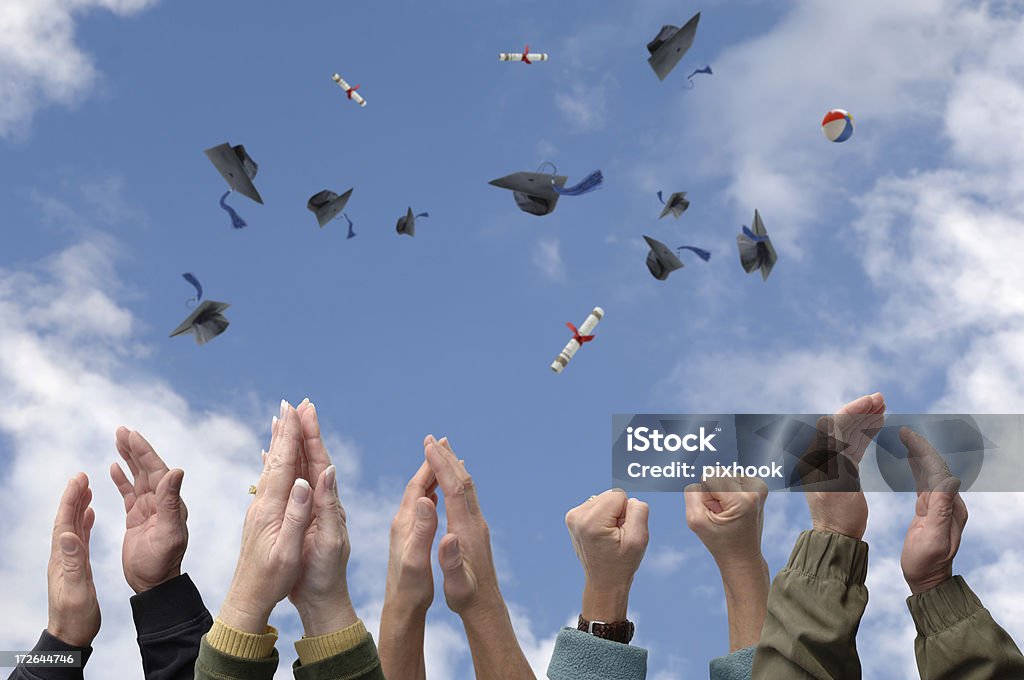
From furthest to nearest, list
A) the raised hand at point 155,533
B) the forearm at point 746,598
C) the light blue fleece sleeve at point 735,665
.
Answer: the raised hand at point 155,533 < the forearm at point 746,598 < the light blue fleece sleeve at point 735,665

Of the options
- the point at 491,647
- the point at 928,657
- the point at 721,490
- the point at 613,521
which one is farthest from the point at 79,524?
the point at 928,657

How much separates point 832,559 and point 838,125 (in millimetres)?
5738

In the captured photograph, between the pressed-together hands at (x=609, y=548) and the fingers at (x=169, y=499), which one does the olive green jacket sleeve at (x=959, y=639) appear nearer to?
the pressed-together hands at (x=609, y=548)

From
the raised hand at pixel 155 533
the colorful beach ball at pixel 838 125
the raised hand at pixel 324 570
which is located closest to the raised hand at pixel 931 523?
the raised hand at pixel 324 570

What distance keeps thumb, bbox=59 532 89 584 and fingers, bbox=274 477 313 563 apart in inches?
75.0

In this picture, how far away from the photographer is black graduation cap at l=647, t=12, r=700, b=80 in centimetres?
922

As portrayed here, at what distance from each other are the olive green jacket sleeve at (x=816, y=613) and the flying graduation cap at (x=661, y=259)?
4839 mm

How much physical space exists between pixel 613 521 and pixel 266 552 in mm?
1730

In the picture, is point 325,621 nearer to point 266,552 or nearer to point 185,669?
point 266,552

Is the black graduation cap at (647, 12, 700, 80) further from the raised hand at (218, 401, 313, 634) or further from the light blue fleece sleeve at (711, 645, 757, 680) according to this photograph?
the raised hand at (218, 401, 313, 634)

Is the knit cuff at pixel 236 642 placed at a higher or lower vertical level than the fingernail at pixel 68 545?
lower

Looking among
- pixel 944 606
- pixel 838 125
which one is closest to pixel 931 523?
pixel 944 606

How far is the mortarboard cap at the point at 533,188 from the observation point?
7938mm

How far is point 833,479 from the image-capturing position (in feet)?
13.9
